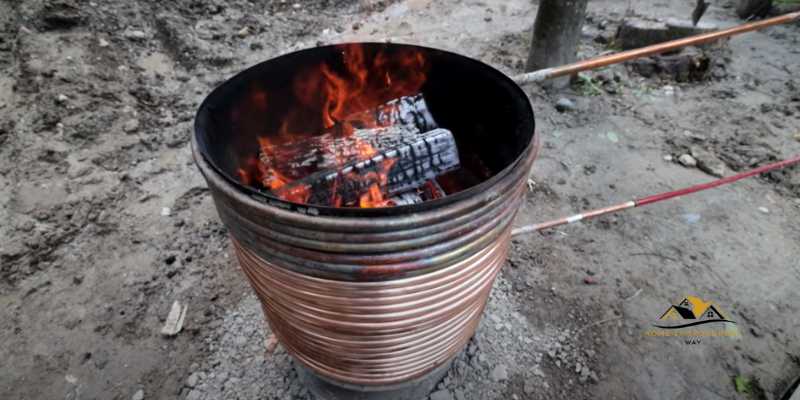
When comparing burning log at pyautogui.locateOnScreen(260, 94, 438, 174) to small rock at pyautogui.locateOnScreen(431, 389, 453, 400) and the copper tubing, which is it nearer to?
the copper tubing

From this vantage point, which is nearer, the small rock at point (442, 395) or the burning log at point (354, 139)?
the burning log at point (354, 139)

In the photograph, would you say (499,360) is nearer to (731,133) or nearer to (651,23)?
(731,133)

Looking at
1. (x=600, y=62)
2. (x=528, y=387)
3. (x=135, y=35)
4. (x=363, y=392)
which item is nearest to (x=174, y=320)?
(x=363, y=392)

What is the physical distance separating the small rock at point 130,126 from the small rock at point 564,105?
4.08 metres

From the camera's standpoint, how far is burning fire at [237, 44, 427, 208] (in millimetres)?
1622

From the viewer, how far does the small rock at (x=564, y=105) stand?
13.6 feet

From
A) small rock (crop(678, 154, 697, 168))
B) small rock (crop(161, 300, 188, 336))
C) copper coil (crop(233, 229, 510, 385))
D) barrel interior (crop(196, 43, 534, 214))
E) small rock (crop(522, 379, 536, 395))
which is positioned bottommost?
small rock (crop(161, 300, 188, 336))

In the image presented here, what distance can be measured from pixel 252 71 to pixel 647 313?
2.55m

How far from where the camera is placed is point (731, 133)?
3832 millimetres

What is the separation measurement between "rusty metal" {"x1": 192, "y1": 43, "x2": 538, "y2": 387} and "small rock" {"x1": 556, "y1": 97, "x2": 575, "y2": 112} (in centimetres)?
295

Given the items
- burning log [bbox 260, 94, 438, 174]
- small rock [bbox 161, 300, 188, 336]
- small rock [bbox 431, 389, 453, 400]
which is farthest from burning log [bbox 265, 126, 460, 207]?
small rock [bbox 161, 300, 188, 336]

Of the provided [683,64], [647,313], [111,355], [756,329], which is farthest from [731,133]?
[111,355]

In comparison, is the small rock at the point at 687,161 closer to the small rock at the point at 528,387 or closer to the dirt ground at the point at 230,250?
the dirt ground at the point at 230,250

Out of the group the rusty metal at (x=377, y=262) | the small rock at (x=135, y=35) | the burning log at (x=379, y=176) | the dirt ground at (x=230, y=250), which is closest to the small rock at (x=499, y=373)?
the dirt ground at (x=230, y=250)
